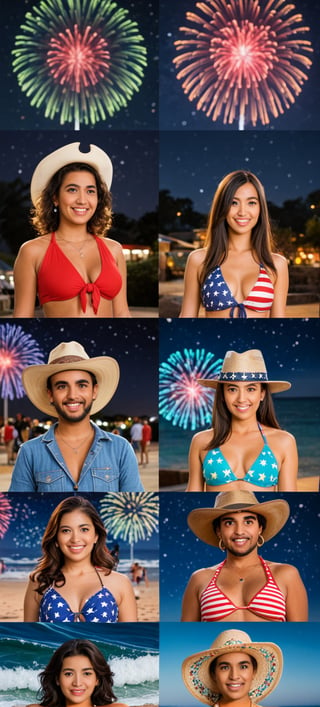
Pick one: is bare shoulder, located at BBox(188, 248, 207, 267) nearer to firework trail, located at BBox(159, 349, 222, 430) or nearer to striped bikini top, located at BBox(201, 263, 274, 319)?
striped bikini top, located at BBox(201, 263, 274, 319)

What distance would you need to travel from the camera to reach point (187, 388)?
7953 mm

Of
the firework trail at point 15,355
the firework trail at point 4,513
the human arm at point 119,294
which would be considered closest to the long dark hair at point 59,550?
the firework trail at point 4,513

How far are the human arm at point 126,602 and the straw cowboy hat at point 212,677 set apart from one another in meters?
0.33

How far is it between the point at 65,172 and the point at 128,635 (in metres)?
2.17

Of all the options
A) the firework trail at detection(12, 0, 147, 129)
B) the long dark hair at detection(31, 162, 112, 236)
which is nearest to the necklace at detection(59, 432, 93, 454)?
the long dark hair at detection(31, 162, 112, 236)

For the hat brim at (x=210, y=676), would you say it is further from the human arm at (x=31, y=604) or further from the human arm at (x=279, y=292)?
the human arm at (x=279, y=292)

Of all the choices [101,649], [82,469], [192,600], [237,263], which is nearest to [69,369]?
[82,469]

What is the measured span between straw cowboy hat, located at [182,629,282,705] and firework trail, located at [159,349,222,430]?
3.29 ft

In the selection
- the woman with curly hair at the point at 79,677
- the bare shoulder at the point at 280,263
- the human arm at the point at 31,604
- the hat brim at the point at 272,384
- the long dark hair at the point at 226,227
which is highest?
the long dark hair at the point at 226,227

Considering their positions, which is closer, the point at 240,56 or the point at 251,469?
the point at 251,469

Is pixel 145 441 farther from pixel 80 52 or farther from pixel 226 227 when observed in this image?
pixel 80 52

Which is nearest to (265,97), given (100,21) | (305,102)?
(305,102)

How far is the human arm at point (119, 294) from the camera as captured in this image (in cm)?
797

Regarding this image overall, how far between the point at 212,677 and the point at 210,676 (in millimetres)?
11
